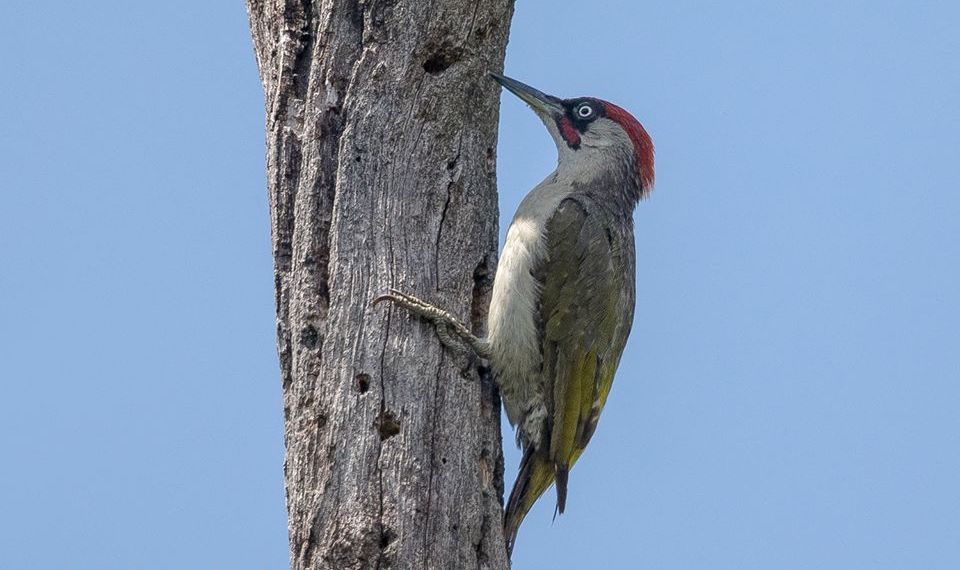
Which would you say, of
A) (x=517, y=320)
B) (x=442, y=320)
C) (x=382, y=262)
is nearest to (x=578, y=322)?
(x=517, y=320)

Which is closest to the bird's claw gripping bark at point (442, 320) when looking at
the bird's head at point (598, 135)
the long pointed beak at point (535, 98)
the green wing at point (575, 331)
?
the green wing at point (575, 331)

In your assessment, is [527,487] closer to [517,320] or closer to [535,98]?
[517,320]

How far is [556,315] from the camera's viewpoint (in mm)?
5574

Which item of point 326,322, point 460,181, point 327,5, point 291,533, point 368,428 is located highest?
point 327,5

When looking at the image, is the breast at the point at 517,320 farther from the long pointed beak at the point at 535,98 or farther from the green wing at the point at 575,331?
the long pointed beak at the point at 535,98

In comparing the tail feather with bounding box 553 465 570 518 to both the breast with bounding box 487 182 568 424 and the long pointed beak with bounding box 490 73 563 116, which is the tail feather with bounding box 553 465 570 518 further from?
the long pointed beak with bounding box 490 73 563 116

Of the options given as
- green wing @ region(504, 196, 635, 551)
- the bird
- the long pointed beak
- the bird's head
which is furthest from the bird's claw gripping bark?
the bird's head

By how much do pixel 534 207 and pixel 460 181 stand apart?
0.79 metres

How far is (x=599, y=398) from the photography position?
5.64 metres

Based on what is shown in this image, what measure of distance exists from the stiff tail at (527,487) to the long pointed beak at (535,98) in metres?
1.76

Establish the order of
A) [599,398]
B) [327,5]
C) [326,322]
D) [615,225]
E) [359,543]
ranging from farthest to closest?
[615,225], [599,398], [327,5], [326,322], [359,543]

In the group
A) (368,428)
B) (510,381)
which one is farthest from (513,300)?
(368,428)

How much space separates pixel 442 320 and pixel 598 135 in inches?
80.9

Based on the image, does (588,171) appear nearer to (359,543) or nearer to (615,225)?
(615,225)
